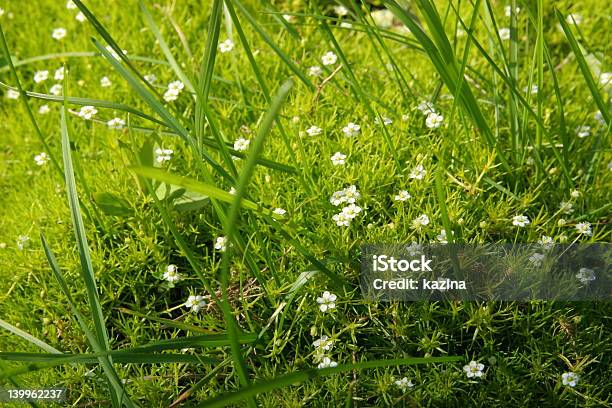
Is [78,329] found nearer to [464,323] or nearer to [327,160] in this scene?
[327,160]

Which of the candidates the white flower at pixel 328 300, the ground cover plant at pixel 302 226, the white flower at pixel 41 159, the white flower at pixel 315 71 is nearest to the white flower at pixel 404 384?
the ground cover plant at pixel 302 226

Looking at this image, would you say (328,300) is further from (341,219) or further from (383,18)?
(383,18)

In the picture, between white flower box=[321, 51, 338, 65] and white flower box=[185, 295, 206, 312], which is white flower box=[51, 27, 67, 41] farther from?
white flower box=[185, 295, 206, 312]

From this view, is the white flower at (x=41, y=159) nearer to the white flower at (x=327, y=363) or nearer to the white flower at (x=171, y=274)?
the white flower at (x=171, y=274)

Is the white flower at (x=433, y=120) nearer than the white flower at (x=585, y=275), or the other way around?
the white flower at (x=585, y=275)

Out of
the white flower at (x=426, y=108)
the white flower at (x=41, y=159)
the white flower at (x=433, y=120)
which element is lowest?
the white flower at (x=41, y=159)

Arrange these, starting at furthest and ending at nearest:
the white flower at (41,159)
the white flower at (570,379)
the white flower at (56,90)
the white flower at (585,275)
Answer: the white flower at (56,90) < the white flower at (41,159) < the white flower at (585,275) < the white flower at (570,379)

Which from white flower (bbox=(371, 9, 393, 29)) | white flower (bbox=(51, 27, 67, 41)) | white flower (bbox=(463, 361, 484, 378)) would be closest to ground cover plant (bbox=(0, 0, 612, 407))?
white flower (bbox=(463, 361, 484, 378))
